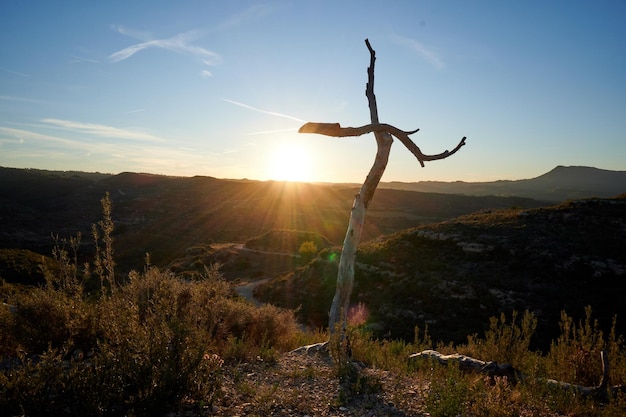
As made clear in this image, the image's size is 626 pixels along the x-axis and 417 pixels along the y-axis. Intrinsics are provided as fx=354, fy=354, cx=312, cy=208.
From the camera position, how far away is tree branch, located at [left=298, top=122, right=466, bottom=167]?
5.25 metres

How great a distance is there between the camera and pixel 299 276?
27.0 meters

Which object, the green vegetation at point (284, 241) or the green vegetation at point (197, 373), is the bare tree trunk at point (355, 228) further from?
the green vegetation at point (284, 241)

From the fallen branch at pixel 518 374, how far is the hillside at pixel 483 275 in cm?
1026

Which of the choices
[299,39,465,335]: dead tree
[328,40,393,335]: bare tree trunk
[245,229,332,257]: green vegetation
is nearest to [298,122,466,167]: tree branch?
[299,39,465,335]: dead tree

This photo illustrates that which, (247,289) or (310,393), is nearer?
(310,393)

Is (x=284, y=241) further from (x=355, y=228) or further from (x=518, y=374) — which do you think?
(x=518, y=374)

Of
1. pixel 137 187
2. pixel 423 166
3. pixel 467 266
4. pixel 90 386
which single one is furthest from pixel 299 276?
pixel 137 187

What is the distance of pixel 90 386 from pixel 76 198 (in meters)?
91.0

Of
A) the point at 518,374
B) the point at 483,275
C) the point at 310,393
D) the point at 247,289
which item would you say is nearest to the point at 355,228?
the point at 310,393

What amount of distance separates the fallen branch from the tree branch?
3.16m

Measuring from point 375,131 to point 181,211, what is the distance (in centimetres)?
7799

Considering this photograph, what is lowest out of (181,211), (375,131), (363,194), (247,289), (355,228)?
(247,289)

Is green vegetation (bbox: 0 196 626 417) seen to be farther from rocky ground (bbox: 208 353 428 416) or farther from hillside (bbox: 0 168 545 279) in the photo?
hillside (bbox: 0 168 545 279)

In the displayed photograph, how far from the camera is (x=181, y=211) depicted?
256 feet
